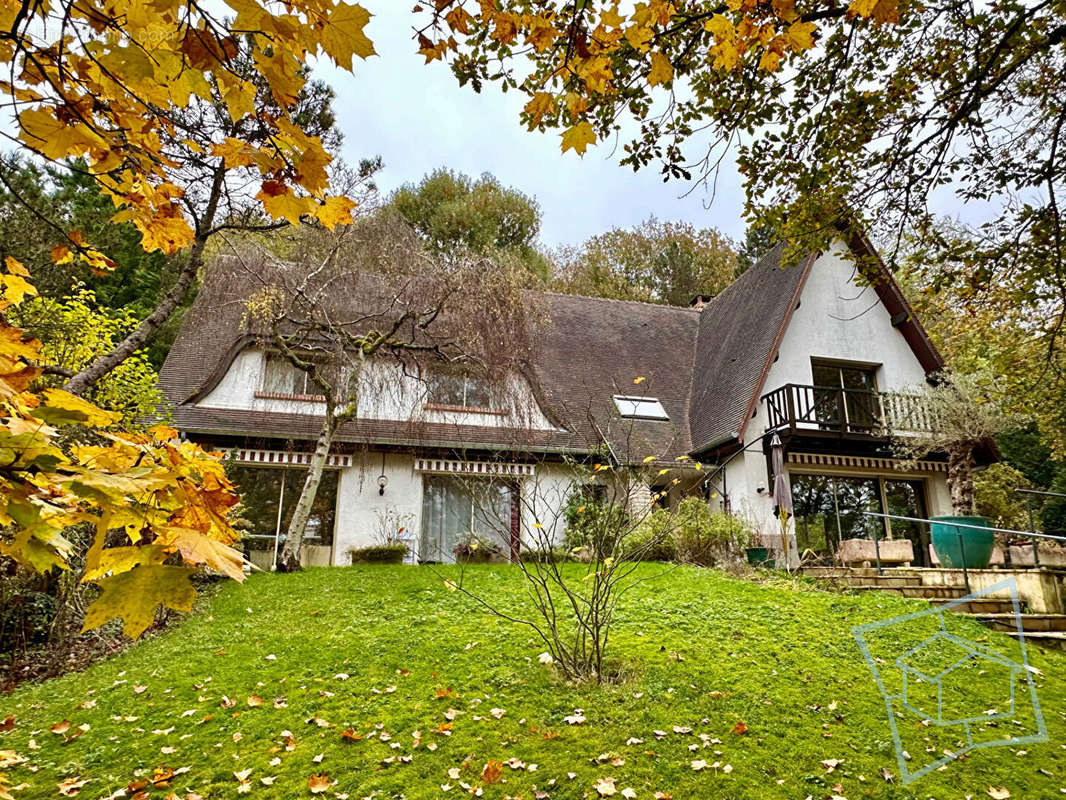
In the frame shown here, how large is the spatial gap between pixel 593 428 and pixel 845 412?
609cm

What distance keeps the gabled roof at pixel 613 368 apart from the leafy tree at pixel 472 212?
956 cm

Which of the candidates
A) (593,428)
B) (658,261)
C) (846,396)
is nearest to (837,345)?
(846,396)

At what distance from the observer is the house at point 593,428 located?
12906 mm

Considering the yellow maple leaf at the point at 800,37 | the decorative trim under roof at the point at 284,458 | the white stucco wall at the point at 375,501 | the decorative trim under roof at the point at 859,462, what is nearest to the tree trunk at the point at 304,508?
the white stucco wall at the point at 375,501

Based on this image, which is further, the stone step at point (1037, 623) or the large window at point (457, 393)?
the large window at point (457, 393)

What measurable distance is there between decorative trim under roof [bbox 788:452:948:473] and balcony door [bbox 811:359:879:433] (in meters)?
0.68

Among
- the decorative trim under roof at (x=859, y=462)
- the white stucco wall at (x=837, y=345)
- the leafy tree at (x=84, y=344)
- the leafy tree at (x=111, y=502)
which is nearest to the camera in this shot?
the leafy tree at (x=111, y=502)

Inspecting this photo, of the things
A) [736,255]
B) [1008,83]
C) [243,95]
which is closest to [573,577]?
[1008,83]

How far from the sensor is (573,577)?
9.85 meters

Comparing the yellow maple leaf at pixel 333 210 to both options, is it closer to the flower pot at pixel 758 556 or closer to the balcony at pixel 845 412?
the flower pot at pixel 758 556

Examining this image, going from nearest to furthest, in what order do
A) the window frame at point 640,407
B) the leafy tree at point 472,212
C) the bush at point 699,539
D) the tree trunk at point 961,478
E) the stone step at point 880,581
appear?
the stone step at point 880,581, the bush at point 699,539, the tree trunk at point 961,478, the window frame at point 640,407, the leafy tree at point 472,212

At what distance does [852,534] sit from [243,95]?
1542 cm

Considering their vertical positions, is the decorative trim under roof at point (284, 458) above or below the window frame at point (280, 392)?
below

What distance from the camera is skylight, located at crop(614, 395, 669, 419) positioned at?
605 inches
